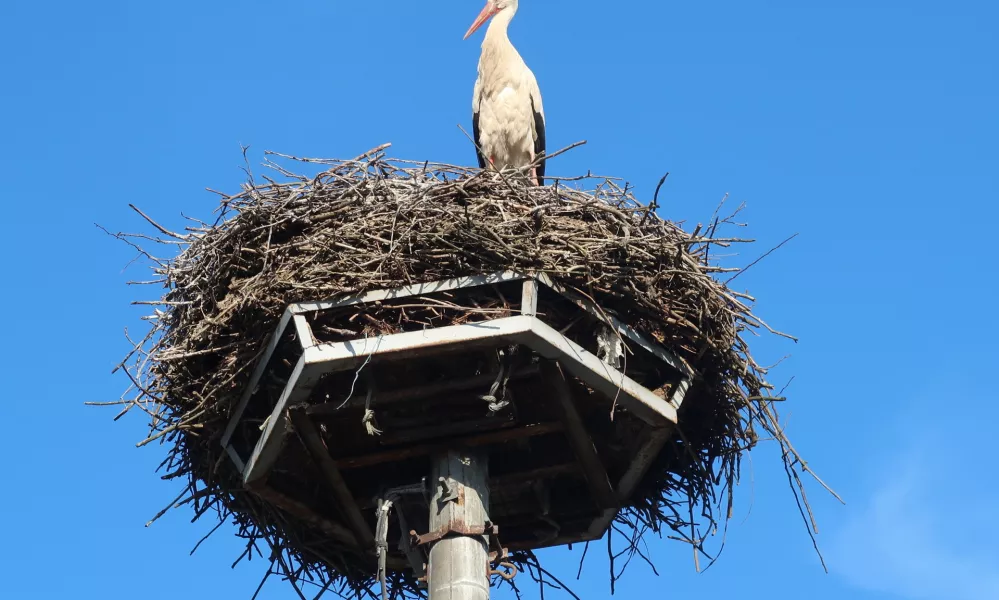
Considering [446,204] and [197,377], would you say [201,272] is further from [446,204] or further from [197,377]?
[446,204]

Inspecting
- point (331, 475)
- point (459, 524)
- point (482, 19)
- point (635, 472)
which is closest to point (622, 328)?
point (635, 472)

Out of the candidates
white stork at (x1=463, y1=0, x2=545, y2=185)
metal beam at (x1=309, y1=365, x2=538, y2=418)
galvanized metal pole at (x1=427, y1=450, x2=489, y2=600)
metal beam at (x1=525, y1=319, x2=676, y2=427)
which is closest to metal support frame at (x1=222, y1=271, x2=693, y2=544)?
metal beam at (x1=525, y1=319, x2=676, y2=427)

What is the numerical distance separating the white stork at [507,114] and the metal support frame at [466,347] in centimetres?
367

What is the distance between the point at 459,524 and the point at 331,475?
3.20 ft

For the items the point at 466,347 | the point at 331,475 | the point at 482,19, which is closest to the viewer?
the point at 466,347

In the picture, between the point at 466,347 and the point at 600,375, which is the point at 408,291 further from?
the point at 600,375

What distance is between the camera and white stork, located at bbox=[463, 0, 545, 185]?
40.6 feet

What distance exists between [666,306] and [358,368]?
1856 millimetres

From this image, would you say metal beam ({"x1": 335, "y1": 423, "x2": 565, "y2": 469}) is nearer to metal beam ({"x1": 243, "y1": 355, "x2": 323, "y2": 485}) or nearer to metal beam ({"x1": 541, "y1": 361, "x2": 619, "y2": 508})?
metal beam ({"x1": 541, "y1": 361, "x2": 619, "y2": 508})

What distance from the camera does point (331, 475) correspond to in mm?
9258

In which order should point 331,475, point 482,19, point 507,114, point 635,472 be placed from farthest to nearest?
point 482,19 < point 507,114 < point 635,472 < point 331,475

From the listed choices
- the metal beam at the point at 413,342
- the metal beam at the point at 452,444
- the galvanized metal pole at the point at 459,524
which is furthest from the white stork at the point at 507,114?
the metal beam at the point at 413,342

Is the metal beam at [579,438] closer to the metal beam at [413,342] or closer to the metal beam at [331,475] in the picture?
the metal beam at [413,342]

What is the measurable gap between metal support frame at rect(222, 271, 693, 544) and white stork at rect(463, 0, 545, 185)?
3.67 metres
